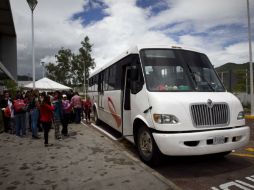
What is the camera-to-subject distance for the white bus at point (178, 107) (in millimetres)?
5258

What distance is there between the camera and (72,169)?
5.58m

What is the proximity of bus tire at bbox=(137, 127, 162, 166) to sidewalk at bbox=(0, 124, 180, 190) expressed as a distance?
290 mm

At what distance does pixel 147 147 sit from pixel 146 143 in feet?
0.31

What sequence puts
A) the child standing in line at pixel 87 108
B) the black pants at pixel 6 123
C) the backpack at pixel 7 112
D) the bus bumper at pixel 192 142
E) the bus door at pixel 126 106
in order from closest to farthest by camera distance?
the bus bumper at pixel 192 142 < the bus door at pixel 126 106 < the backpack at pixel 7 112 < the black pants at pixel 6 123 < the child standing in line at pixel 87 108

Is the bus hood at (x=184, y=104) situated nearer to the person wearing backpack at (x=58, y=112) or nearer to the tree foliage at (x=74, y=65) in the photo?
the person wearing backpack at (x=58, y=112)

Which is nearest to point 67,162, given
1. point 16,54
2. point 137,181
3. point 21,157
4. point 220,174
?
point 21,157

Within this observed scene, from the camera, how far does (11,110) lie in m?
10.6

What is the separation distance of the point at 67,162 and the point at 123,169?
4.83 feet

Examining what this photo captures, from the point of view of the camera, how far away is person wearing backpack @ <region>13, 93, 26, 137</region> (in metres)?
9.65

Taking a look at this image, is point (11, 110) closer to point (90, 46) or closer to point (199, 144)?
point (199, 144)

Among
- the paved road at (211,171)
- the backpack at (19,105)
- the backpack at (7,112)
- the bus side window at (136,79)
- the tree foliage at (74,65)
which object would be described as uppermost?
the tree foliage at (74,65)

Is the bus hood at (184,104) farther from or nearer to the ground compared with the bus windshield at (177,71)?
nearer to the ground

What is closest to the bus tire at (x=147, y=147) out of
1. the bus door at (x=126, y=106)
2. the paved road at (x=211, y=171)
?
the paved road at (x=211, y=171)

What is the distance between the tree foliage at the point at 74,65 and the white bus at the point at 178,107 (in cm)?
5058
